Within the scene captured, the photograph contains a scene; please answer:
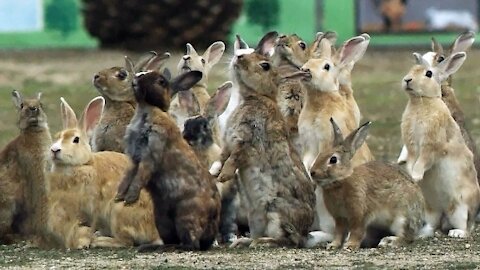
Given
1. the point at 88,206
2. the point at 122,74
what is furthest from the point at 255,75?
the point at 122,74

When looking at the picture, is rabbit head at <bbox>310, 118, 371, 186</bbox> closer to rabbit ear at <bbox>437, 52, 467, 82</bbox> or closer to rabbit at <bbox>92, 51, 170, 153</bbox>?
rabbit ear at <bbox>437, 52, 467, 82</bbox>

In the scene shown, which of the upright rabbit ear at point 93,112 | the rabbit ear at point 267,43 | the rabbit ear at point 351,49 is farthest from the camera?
the rabbit ear at point 351,49

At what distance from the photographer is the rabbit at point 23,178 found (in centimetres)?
1148

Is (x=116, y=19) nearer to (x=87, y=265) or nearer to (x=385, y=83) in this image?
(x=385, y=83)

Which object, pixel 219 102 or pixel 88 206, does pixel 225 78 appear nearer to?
pixel 219 102

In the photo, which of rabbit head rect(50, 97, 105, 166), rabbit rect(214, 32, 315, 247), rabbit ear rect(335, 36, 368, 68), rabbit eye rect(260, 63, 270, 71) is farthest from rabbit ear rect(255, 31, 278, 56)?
rabbit head rect(50, 97, 105, 166)

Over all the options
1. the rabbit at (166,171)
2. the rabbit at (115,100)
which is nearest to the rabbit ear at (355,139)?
the rabbit at (166,171)

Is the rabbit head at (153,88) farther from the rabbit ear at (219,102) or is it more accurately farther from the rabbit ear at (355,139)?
the rabbit ear at (219,102)

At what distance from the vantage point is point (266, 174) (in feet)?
35.4

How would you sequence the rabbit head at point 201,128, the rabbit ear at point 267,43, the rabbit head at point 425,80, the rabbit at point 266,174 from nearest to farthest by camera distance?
1. the rabbit at point 266,174
2. the rabbit head at point 201,128
3. the rabbit ear at point 267,43
4. the rabbit head at point 425,80

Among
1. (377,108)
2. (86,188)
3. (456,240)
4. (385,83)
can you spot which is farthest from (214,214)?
(385,83)

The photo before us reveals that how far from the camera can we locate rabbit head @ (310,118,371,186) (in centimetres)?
1068

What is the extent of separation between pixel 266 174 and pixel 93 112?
1.80 meters

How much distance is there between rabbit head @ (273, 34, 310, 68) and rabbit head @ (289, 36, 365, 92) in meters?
0.17
